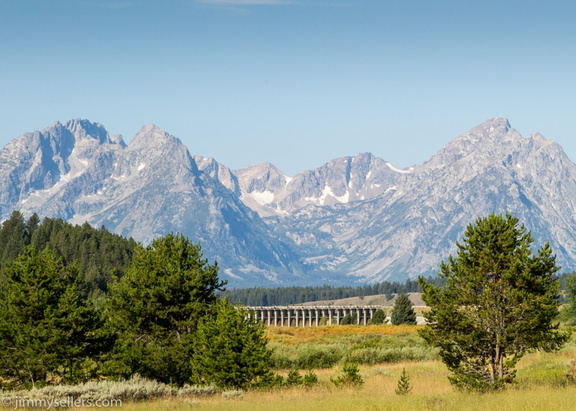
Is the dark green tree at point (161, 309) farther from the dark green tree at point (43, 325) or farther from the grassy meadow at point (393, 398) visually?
the grassy meadow at point (393, 398)

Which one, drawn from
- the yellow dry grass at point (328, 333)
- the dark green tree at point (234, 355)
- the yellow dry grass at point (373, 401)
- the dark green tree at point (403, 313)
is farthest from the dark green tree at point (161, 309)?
the dark green tree at point (403, 313)

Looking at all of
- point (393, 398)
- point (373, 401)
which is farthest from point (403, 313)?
point (373, 401)

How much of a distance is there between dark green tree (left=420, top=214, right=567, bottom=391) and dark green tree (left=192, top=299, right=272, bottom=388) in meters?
7.97

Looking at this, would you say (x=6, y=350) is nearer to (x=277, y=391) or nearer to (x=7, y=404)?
(x=7, y=404)

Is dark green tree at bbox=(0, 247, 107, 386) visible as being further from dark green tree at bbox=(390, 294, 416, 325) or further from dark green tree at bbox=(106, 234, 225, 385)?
dark green tree at bbox=(390, 294, 416, 325)

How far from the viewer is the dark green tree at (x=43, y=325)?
126ft

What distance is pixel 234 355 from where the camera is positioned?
3822cm

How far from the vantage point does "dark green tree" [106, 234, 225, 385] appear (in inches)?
1750

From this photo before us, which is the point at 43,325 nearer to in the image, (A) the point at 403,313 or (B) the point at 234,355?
(B) the point at 234,355

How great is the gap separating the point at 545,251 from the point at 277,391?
13.2 metres

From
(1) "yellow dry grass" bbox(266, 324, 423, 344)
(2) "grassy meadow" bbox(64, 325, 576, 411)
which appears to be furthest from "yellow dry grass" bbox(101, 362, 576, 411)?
(1) "yellow dry grass" bbox(266, 324, 423, 344)

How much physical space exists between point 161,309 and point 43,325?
9.04 metres

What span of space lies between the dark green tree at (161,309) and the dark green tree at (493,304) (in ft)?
50.4

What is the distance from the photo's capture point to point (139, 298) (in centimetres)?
4691
